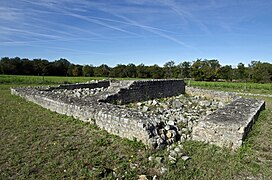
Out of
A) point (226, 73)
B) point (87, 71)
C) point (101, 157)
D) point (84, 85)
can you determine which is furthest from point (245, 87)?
point (87, 71)

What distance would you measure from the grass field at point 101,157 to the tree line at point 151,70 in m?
48.2

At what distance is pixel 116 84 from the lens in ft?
52.6

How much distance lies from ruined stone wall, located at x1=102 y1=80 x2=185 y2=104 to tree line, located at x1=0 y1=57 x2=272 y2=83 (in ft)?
131

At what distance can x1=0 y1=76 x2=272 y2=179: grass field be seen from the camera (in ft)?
15.4

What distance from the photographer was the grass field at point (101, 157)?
4688 mm

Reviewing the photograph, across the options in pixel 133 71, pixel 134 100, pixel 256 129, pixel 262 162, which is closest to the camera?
pixel 262 162

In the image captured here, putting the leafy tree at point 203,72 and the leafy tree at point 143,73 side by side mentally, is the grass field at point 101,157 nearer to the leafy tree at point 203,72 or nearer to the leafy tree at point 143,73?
the leafy tree at point 203,72

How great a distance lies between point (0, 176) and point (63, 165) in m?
1.28

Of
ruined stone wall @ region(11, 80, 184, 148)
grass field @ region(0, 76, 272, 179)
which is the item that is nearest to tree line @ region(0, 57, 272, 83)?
ruined stone wall @ region(11, 80, 184, 148)

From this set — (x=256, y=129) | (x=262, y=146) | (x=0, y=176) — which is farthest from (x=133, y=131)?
(x=256, y=129)

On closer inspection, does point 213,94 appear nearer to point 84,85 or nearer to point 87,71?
point 84,85

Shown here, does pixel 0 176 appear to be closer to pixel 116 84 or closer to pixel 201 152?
pixel 201 152

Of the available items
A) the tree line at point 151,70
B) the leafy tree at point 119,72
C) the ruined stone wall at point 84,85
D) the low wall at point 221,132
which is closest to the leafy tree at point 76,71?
the tree line at point 151,70

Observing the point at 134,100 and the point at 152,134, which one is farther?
the point at 134,100
